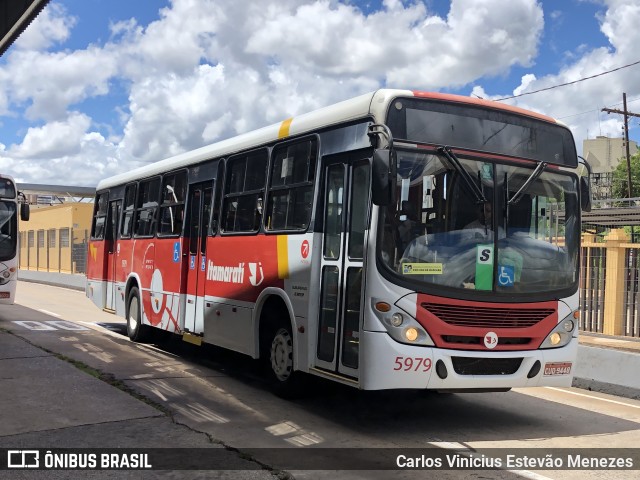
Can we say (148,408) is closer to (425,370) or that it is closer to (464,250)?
(425,370)

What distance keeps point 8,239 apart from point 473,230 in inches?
514

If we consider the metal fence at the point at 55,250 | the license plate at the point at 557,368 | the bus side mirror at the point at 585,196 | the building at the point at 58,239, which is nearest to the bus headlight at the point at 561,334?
the license plate at the point at 557,368

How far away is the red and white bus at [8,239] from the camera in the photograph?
54.0 ft

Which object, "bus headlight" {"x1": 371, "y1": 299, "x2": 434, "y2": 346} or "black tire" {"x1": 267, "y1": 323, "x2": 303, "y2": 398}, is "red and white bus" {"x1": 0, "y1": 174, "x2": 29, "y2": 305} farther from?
"bus headlight" {"x1": 371, "y1": 299, "x2": 434, "y2": 346}

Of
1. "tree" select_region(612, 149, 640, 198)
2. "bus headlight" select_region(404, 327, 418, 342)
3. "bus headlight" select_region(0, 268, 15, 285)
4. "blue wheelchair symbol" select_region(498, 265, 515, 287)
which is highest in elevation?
"tree" select_region(612, 149, 640, 198)

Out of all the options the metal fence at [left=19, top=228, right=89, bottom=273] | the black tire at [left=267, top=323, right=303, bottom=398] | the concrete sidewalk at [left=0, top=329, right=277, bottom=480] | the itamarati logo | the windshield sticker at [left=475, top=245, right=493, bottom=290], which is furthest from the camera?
the metal fence at [left=19, top=228, right=89, bottom=273]

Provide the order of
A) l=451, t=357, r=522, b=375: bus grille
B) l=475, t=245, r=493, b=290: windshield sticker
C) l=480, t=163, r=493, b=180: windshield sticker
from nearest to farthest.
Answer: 1. l=451, t=357, r=522, b=375: bus grille
2. l=475, t=245, r=493, b=290: windshield sticker
3. l=480, t=163, r=493, b=180: windshield sticker

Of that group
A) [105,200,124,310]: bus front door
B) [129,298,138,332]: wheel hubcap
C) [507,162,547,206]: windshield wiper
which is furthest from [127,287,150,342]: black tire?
[507,162,547,206]: windshield wiper

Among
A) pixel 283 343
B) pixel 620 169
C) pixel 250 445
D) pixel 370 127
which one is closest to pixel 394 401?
pixel 283 343

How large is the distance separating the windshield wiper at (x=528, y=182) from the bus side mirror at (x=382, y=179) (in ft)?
4.73

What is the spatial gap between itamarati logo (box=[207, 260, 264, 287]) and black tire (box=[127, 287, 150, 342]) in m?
3.38

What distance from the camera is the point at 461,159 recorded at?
708 centimetres

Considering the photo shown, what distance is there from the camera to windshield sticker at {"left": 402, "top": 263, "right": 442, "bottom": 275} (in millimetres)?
6738

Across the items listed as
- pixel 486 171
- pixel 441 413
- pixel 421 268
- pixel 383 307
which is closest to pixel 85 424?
pixel 383 307
